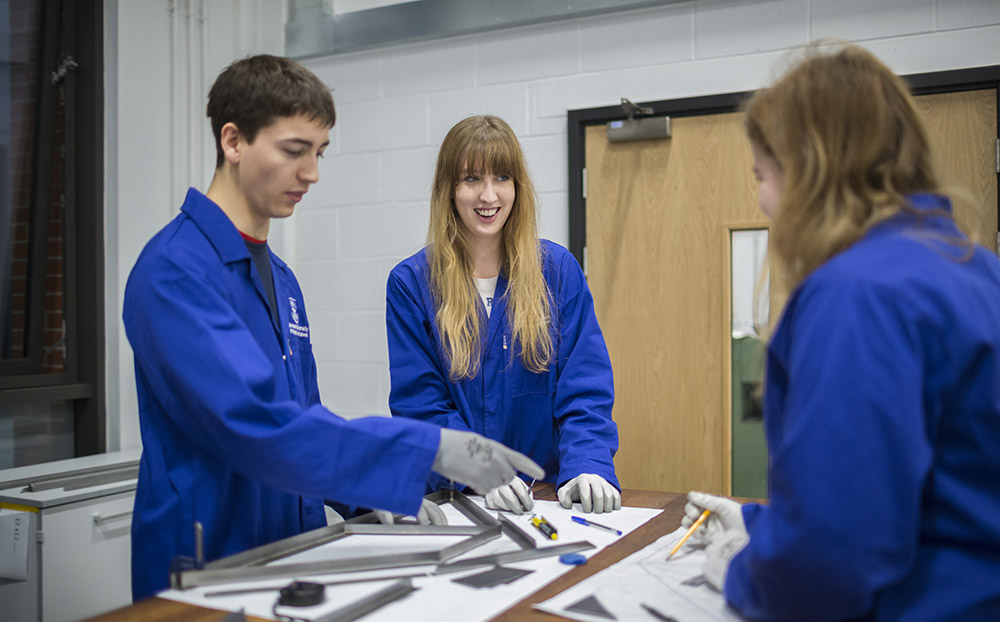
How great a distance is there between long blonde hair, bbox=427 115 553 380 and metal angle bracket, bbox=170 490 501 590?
489mm

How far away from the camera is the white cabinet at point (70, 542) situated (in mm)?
1950

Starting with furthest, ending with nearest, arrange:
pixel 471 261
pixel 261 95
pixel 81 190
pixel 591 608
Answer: pixel 81 190 < pixel 471 261 < pixel 261 95 < pixel 591 608

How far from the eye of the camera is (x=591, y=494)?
4.58 feet

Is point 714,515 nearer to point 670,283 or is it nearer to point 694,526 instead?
point 694,526

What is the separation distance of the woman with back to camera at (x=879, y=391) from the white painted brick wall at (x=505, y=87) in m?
1.62

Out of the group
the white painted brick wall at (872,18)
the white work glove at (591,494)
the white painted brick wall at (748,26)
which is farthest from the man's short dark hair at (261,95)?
the white painted brick wall at (872,18)

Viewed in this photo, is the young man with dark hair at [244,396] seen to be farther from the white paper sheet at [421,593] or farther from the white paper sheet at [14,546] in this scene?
the white paper sheet at [14,546]

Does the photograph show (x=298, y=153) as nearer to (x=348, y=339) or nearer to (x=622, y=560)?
(x=622, y=560)

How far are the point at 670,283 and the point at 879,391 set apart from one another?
6.71ft

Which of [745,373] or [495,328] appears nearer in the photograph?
[495,328]

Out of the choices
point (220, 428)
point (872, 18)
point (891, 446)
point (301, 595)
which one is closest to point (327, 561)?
point (301, 595)

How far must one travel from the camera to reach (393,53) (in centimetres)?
306

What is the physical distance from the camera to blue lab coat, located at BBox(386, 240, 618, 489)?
1.68m

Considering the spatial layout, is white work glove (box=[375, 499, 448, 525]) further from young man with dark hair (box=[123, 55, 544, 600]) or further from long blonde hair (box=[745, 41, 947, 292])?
long blonde hair (box=[745, 41, 947, 292])
